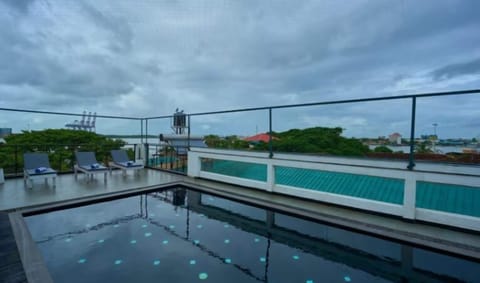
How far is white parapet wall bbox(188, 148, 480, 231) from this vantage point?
275 centimetres

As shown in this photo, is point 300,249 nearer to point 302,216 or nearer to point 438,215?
point 302,216

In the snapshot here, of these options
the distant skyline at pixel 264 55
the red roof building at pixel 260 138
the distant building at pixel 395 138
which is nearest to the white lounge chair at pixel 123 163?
the distant skyline at pixel 264 55

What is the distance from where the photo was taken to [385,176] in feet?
10.4

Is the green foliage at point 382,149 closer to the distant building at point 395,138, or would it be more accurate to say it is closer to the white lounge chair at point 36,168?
the distant building at point 395,138

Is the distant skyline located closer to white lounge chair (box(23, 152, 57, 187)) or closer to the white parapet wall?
the white parapet wall

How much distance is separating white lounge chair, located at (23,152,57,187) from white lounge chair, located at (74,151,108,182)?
0.60 m

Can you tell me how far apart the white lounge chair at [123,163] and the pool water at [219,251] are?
2.37 m

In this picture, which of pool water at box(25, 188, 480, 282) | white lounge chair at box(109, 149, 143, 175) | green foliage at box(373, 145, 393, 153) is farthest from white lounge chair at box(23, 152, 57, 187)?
green foliage at box(373, 145, 393, 153)

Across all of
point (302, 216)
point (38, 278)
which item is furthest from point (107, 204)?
point (302, 216)

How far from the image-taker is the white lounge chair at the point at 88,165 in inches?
217

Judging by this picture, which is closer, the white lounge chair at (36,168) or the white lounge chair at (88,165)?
the white lounge chair at (36,168)

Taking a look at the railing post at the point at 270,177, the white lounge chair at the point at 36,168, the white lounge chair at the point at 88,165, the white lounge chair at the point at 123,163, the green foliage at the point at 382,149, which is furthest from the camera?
the white lounge chair at the point at 123,163

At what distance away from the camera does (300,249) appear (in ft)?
8.98

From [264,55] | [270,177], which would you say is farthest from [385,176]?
[264,55]
